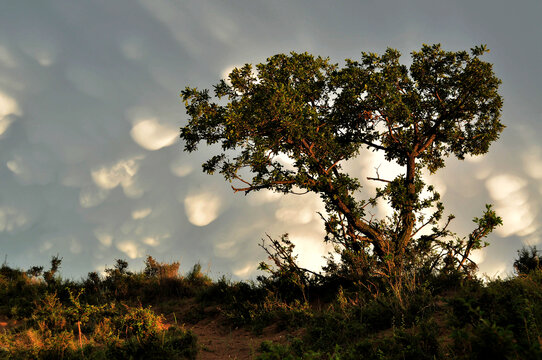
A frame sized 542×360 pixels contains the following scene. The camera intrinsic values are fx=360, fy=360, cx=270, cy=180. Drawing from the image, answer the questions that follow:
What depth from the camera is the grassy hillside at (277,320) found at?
561 cm

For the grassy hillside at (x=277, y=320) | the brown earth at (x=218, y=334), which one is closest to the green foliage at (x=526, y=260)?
the grassy hillside at (x=277, y=320)

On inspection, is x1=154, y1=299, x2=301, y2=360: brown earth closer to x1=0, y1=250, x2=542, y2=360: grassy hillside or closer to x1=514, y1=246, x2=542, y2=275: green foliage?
x1=0, y1=250, x2=542, y2=360: grassy hillside

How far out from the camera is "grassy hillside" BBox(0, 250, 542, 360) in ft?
18.4

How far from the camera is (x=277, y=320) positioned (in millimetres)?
10883

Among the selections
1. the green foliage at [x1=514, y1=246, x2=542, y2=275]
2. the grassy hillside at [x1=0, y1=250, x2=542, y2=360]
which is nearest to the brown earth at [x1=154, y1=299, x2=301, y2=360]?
the grassy hillside at [x1=0, y1=250, x2=542, y2=360]

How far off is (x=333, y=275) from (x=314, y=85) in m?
7.62

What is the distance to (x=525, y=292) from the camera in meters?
6.99

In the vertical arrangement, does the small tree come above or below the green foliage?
above

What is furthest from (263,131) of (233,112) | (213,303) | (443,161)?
(443,161)

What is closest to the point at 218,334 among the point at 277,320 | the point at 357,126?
the point at 277,320

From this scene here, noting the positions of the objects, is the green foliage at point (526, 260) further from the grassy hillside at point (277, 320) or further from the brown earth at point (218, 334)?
the brown earth at point (218, 334)

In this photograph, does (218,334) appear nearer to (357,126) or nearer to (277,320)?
(277,320)

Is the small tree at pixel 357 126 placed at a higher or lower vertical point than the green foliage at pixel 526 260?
higher

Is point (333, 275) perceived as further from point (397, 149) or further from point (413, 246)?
point (397, 149)
